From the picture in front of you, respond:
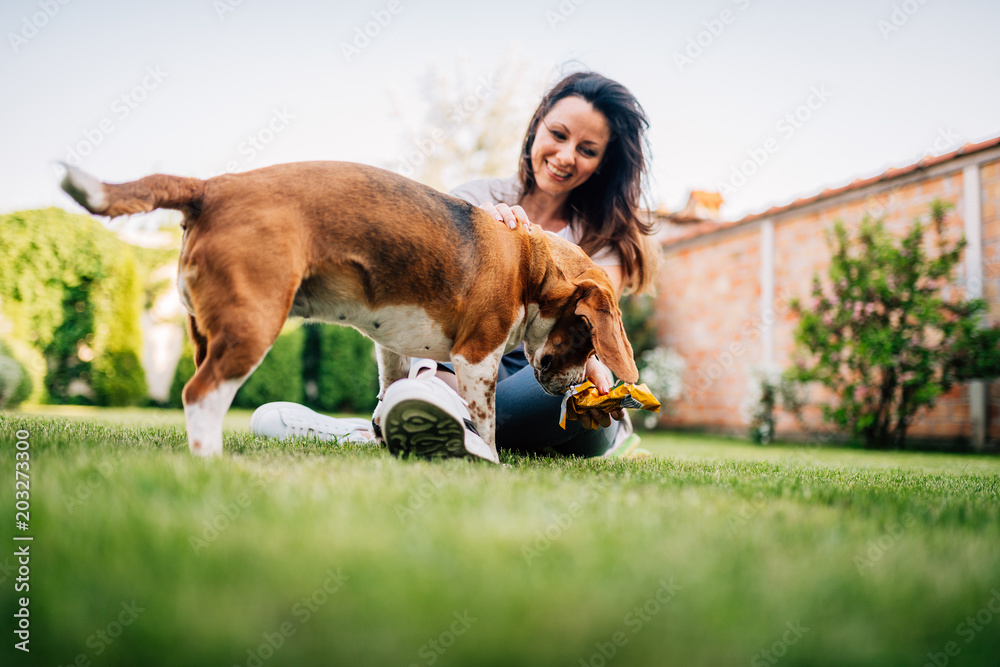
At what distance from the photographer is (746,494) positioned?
2.12 metres

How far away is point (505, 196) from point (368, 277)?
211cm

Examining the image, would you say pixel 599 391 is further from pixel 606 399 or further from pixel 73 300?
pixel 73 300

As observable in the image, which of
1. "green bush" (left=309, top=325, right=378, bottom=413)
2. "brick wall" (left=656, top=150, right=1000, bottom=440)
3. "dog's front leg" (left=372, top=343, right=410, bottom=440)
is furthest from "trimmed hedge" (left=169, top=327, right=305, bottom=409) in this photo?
"dog's front leg" (left=372, top=343, right=410, bottom=440)

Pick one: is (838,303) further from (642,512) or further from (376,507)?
(376,507)

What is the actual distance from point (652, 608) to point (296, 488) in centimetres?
102

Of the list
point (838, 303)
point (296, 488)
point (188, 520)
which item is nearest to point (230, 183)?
point (296, 488)

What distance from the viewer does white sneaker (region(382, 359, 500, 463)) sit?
2408 mm

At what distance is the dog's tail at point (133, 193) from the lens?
195 cm

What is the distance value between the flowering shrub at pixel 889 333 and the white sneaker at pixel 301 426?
6.55 metres

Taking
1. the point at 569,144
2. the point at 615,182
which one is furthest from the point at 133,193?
the point at 615,182

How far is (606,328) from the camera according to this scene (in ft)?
9.19

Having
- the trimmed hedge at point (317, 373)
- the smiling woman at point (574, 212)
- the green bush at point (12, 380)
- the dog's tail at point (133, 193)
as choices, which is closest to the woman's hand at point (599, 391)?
the smiling woman at point (574, 212)

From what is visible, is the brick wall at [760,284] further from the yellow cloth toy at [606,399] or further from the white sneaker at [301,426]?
the white sneaker at [301,426]

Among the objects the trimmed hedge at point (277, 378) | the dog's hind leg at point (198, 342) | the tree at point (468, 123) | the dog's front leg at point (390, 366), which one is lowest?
the trimmed hedge at point (277, 378)
